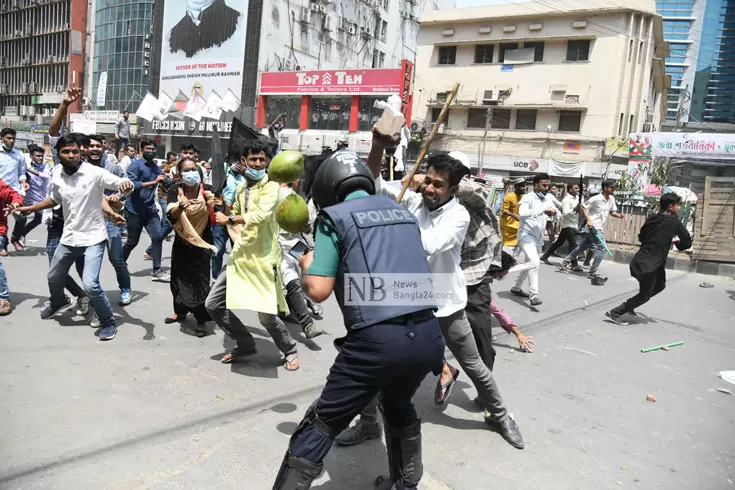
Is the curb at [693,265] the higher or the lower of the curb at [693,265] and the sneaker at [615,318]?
the higher

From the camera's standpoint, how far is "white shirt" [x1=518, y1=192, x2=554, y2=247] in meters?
7.14

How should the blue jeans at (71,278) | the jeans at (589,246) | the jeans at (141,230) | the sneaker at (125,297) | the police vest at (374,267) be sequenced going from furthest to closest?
the jeans at (589,246)
the jeans at (141,230)
the sneaker at (125,297)
the blue jeans at (71,278)
the police vest at (374,267)

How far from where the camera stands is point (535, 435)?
346 centimetres

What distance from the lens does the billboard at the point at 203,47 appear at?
3853 centimetres

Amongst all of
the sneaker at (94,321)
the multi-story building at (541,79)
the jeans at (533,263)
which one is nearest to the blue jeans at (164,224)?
the sneaker at (94,321)

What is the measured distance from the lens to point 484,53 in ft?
103

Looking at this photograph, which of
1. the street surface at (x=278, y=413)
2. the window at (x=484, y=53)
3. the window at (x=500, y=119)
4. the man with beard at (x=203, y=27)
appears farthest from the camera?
the man with beard at (x=203, y=27)

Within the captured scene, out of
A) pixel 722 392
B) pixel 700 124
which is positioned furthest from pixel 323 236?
pixel 700 124

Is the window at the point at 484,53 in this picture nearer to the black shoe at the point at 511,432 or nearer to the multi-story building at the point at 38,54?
the black shoe at the point at 511,432

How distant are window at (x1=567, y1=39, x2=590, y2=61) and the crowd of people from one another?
81.4ft

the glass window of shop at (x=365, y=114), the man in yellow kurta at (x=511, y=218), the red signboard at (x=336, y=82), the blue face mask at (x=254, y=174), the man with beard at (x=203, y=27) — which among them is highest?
the man with beard at (x=203, y=27)

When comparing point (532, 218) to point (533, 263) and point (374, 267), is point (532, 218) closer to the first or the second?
point (533, 263)

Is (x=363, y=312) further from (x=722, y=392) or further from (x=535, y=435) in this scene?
(x=722, y=392)

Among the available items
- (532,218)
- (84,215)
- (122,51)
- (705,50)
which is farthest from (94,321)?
(705,50)
